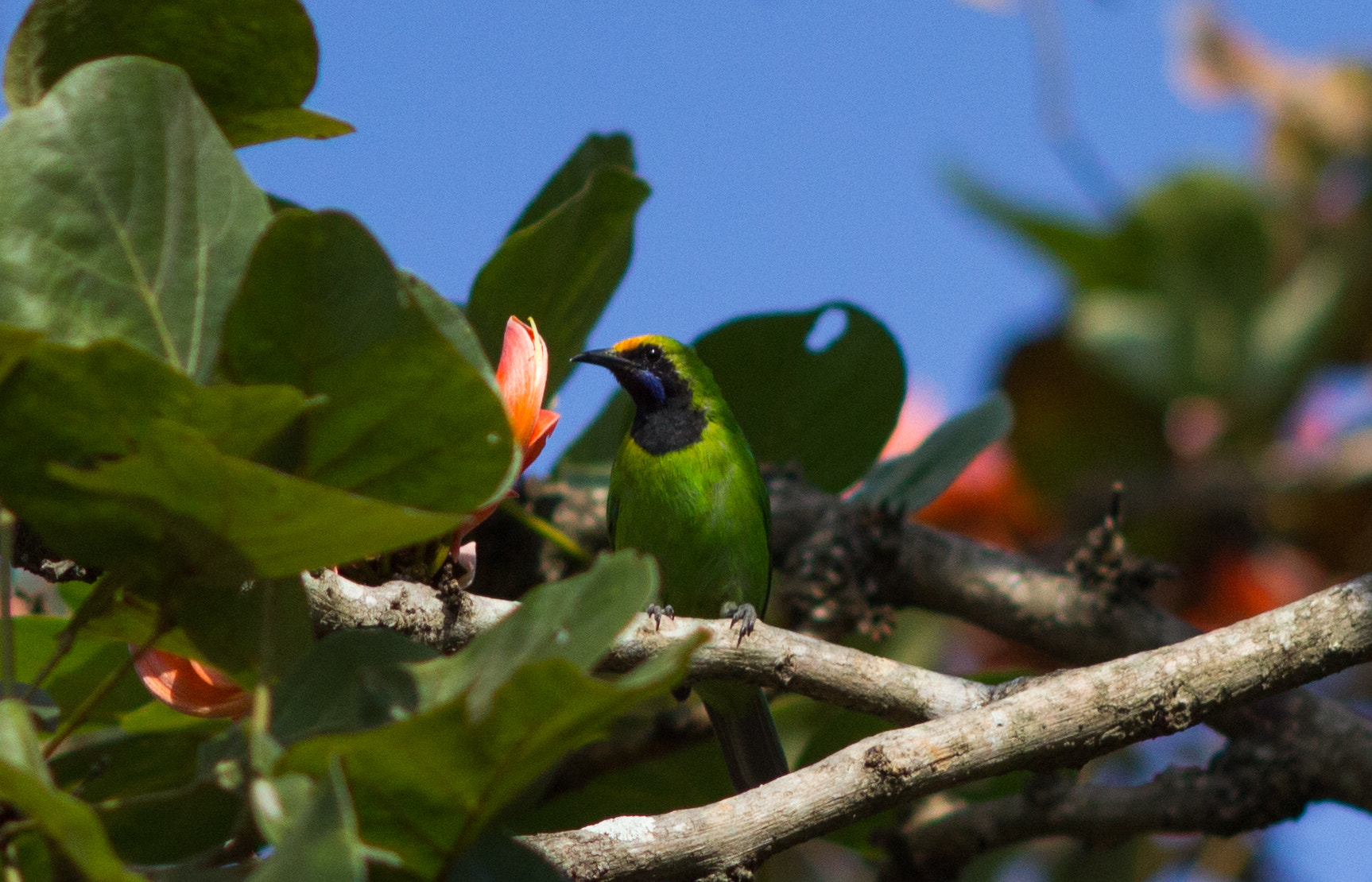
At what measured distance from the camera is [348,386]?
1.22m

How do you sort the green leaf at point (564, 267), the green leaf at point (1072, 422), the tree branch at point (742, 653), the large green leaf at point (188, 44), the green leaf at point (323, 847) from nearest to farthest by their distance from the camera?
the green leaf at point (323, 847), the large green leaf at point (188, 44), the tree branch at point (742, 653), the green leaf at point (564, 267), the green leaf at point (1072, 422)

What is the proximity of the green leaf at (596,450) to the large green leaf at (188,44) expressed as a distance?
1.61 meters

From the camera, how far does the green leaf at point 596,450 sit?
321 cm

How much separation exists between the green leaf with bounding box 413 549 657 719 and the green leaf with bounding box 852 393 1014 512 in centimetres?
174

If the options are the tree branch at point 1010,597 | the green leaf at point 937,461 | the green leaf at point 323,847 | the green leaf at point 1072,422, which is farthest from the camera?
the green leaf at point 1072,422

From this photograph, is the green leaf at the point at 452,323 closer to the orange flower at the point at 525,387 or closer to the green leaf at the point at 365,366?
the green leaf at the point at 365,366

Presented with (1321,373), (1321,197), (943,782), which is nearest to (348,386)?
(943,782)

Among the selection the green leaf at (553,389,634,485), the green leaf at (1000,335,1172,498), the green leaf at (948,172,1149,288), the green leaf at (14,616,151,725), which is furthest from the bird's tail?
the green leaf at (948,172,1149,288)

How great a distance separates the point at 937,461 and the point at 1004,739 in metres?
1.37

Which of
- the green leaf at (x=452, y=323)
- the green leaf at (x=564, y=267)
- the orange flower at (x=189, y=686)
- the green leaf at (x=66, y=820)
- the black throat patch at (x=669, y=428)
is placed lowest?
the green leaf at (x=66, y=820)

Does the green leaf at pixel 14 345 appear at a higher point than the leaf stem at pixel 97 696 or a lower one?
higher

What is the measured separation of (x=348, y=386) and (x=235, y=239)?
9.3 inches

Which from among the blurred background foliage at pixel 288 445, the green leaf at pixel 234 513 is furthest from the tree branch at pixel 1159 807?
the green leaf at pixel 234 513

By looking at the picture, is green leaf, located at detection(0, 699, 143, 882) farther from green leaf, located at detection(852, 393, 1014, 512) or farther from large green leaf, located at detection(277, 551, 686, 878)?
green leaf, located at detection(852, 393, 1014, 512)
